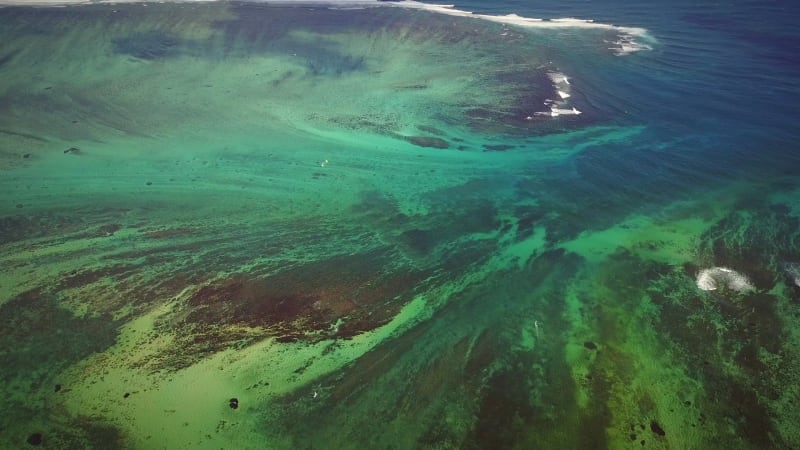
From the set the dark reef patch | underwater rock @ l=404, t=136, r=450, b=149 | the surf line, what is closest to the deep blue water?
the surf line

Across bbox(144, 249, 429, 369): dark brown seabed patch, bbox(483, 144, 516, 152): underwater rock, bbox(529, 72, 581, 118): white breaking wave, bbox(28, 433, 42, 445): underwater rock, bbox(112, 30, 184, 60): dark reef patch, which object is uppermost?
bbox(112, 30, 184, 60): dark reef patch

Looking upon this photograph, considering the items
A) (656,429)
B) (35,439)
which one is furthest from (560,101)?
(35,439)

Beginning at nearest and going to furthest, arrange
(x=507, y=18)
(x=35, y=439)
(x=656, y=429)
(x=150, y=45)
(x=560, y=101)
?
(x=35, y=439) < (x=656, y=429) < (x=560, y=101) < (x=150, y=45) < (x=507, y=18)

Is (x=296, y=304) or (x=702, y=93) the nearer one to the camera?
(x=296, y=304)

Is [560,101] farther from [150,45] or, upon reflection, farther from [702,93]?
[150,45]

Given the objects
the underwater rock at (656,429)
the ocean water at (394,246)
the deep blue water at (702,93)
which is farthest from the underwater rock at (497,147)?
the underwater rock at (656,429)

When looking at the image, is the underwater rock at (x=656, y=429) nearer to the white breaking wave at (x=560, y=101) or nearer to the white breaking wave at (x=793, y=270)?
the white breaking wave at (x=793, y=270)

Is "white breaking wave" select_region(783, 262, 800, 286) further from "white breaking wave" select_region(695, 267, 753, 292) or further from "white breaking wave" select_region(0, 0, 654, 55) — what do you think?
"white breaking wave" select_region(0, 0, 654, 55)
